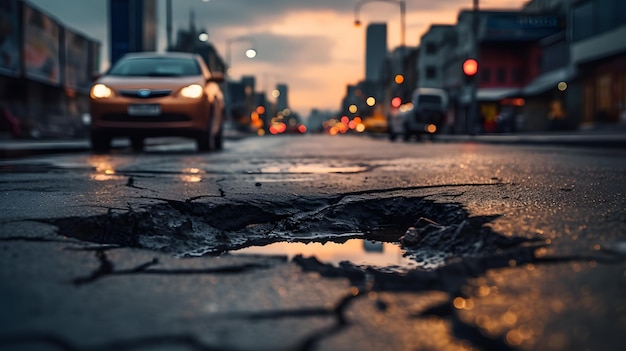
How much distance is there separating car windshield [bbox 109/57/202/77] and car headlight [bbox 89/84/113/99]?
523mm

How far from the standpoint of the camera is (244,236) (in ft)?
11.0

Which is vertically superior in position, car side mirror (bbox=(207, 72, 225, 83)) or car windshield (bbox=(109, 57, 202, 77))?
car windshield (bbox=(109, 57, 202, 77))

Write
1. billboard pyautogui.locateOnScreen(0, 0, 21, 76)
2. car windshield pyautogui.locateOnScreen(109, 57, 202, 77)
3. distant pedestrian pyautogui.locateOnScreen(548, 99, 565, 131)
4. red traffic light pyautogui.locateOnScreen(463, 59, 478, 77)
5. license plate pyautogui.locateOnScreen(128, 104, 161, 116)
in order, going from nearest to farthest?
license plate pyautogui.locateOnScreen(128, 104, 161, 116) < car windshield pyautogui.locateOnScreen(109, 57, 202, 77) < red traffic light pyautogui.locateOnScreen(463, 59, 478, 77) < billboard pyautogui.locateOnScreen(0, 0, 21, 76) < distant pedestrian pyautogui.locateOnScreen(548, 99, 565, 131)

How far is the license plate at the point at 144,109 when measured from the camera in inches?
390

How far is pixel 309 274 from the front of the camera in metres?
2.10

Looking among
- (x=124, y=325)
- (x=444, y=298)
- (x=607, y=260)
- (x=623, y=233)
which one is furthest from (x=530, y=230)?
(x=124, y=325)

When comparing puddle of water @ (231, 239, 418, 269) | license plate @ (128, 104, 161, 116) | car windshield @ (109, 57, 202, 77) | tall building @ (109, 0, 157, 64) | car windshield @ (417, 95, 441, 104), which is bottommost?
puddle of water @ (231, 239, 418, 269)

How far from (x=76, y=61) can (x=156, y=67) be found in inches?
1144

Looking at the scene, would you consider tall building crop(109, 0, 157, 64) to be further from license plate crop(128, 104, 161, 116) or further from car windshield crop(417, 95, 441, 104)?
license plate crop(128, 104, 161, 116)

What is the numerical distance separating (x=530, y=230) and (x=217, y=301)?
1.48 meters

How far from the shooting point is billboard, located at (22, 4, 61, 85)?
28298 mm

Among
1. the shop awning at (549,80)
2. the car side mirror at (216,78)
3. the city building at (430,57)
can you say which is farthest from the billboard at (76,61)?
the city building at (430,57)

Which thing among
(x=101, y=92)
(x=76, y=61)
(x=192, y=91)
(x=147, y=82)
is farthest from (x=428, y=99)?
(x=76, y=61)

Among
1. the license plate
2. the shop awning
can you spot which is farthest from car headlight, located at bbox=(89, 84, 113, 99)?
the shop awning
